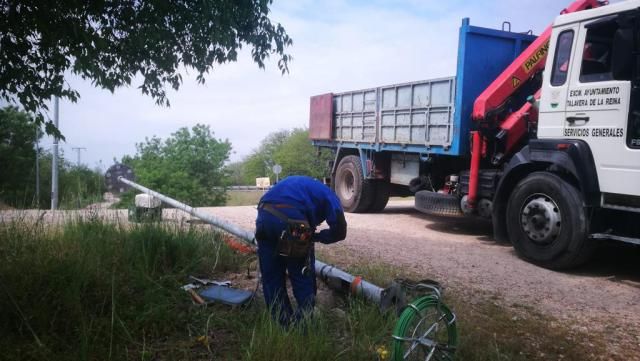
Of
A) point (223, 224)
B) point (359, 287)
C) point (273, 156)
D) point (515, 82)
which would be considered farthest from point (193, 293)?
point (273, 156)

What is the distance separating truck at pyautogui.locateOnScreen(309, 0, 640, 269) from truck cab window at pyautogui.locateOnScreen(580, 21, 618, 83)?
0.01 metres

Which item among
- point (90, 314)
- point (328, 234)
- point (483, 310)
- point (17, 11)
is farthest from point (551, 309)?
point (17, 11)

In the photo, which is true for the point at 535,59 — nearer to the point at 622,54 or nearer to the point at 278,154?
the point at 622,54

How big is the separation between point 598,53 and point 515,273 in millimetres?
2504


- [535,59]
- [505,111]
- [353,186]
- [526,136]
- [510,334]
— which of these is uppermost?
[535,59]

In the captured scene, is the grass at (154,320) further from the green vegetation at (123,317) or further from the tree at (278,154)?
the tree at (278,154)

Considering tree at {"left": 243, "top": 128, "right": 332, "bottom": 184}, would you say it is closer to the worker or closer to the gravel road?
the gravel road

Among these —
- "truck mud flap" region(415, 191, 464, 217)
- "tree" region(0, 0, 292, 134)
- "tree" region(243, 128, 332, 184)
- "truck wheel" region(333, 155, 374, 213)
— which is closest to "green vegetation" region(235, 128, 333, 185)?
"tree" region(243, 128, 332, 184)

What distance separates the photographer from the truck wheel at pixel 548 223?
5.41 metres

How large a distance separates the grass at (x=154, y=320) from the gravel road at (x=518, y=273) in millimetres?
337

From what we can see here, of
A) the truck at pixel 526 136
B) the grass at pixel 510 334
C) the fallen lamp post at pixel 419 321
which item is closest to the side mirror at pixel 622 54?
the truck at pixel 526 136

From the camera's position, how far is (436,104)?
8094mm

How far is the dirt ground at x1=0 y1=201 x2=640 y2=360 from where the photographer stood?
165 inches

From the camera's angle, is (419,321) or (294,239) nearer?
(419,321)
